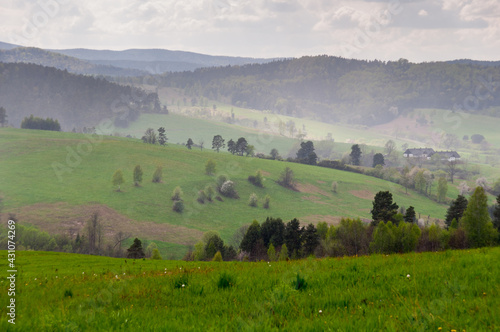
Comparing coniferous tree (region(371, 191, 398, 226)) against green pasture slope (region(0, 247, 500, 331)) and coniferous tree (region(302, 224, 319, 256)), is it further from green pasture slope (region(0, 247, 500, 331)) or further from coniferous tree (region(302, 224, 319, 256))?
green pasture slope (region(0, 247, 500, 331))

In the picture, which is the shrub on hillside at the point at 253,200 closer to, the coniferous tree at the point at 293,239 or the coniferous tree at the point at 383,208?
the coniferous tree at the point at 293,239

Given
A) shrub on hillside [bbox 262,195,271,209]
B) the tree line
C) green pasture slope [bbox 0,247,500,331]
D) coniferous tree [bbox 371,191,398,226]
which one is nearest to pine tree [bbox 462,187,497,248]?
the tree line

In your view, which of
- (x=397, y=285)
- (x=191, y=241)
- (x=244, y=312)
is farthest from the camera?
(x=191, y=241)

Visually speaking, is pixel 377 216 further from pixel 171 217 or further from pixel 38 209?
pixel 38 209


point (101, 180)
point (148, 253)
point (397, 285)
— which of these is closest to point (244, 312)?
point (397, 285)

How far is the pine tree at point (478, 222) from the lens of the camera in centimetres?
6912

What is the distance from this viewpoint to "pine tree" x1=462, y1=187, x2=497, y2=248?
2721 inches

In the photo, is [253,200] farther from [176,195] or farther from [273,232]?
[273,232]

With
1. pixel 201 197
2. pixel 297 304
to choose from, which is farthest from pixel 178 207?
pixel 297 304

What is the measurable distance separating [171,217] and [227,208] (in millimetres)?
30176

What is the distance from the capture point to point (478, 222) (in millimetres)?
71062

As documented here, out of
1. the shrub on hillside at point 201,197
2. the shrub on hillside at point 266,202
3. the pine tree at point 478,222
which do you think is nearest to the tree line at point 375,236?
the pine tree at point 478,222

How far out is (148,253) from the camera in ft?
431

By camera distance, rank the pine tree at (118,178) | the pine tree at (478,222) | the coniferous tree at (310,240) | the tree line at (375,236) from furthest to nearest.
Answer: the pine tree at (118,178)
the coniferous tree at (310,240)
the tree line at (375,236)
the pine tree at (478,222)
